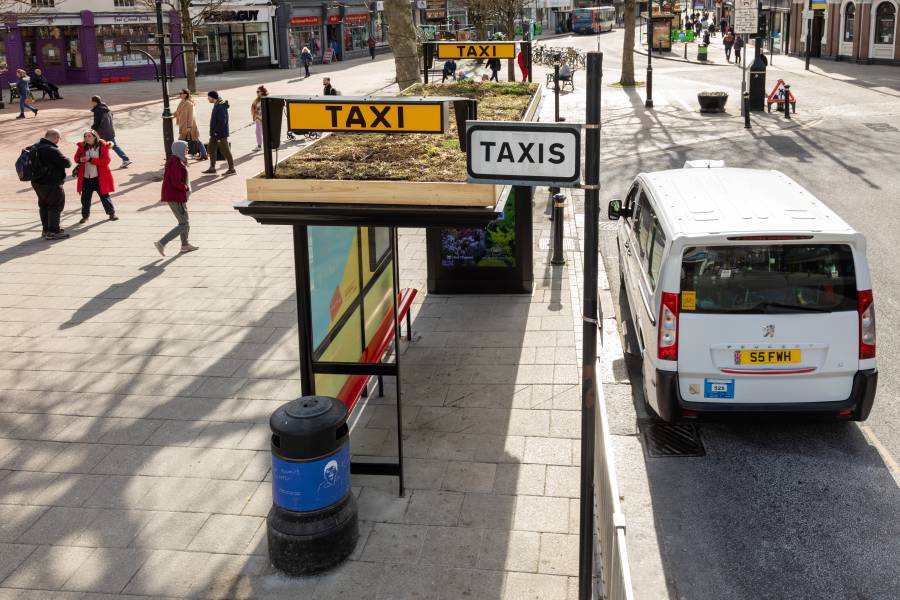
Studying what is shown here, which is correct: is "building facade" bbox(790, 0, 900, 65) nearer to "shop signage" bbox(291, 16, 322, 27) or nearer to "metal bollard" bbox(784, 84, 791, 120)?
"metal bollard" bbox(784, 84, 791, 120)

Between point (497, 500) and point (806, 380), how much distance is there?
267 centimetres

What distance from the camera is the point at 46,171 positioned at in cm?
1527

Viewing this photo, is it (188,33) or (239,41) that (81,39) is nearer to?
(188,33)

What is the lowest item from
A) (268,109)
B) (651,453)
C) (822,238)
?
(651,453)

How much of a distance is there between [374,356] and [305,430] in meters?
2.64

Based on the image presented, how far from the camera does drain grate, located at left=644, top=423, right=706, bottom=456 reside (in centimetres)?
810

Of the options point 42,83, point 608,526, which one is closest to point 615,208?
point 608,526

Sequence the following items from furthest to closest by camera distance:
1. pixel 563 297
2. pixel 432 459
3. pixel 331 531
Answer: pixel 563 297 → pixel 432 459 → pixel 331 531

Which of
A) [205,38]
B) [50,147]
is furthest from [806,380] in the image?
[205,38]

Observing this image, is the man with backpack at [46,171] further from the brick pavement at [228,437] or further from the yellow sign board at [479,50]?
the yellow sign board at [479,50]

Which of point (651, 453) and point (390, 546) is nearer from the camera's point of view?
Result: point (390, 546)

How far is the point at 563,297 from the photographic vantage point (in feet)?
40.2

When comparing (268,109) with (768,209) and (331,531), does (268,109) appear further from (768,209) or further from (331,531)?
(768,209)

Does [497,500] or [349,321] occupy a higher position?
[349,321]
